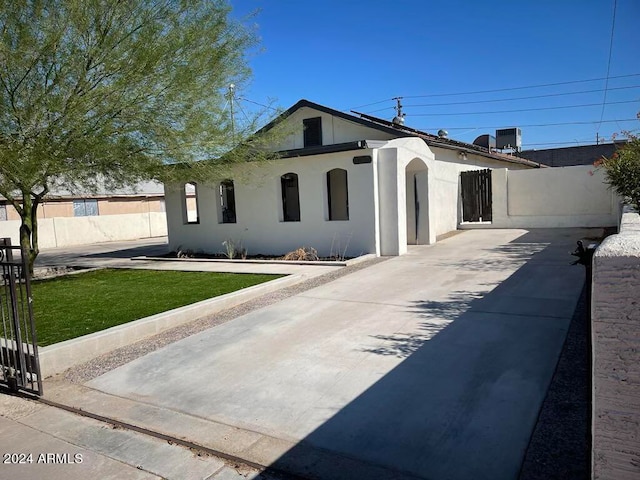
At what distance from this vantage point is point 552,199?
54.9 feet

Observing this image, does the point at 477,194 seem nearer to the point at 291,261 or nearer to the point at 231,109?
the point at 291,261

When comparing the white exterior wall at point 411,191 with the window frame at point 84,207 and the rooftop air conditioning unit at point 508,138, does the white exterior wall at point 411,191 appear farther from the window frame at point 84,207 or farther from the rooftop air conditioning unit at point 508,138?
the window frame at point 84,207

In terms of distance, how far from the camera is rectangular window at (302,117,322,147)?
16.0 meters

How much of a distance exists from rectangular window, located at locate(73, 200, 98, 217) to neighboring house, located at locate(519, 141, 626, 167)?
29.0 m

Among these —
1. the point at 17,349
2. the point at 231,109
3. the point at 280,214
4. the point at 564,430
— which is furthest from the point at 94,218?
the point at 564,430

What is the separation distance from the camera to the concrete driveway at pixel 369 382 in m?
3.22

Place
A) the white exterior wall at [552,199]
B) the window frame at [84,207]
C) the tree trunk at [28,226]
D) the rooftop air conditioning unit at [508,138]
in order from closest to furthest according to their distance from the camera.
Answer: the tree trunk at [28,226] → the white exterior wall at [552,199] → the window frame at [84,207] → the rooftop air conditioning unit at [508,138]

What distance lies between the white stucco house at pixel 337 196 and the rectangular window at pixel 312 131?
0.03 meters

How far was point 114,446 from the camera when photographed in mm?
3549

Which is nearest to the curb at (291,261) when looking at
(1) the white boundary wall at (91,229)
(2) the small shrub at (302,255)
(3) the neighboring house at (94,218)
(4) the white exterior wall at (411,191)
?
(2) the small shrub at (302,255)

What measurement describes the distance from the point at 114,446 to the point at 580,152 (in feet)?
121

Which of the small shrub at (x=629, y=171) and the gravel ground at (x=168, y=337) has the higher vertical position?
the small shrub at (x=629, y=171)

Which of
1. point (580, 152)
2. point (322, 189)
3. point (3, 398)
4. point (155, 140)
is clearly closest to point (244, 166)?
point (322, 189)

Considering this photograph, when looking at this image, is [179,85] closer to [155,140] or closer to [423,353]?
[155,140]
